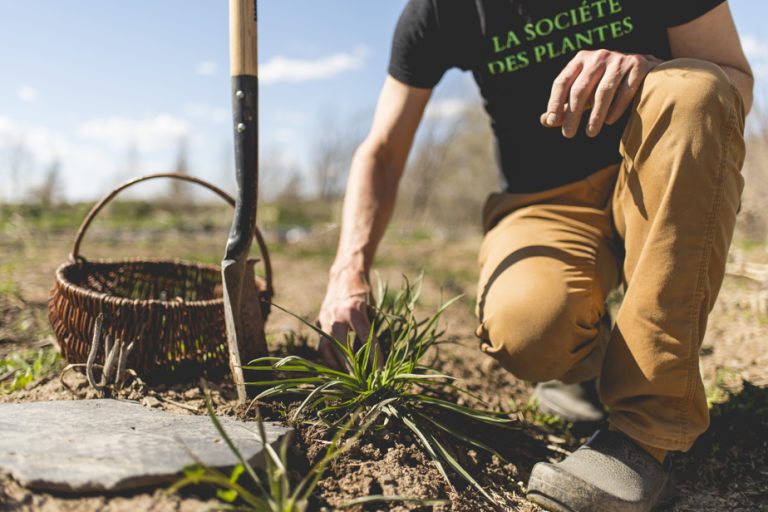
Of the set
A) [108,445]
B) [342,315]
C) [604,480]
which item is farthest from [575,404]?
[108,445]

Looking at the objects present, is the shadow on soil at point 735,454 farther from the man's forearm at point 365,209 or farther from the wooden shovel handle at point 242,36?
the wooden shovel handle at point 242,36

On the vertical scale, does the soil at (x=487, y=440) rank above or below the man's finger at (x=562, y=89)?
below

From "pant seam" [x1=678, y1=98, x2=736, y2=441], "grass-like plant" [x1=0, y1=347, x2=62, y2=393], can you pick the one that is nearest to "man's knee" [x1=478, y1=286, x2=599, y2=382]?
"pant seam" [x1=678, y1=98, x2=736, y2=441]

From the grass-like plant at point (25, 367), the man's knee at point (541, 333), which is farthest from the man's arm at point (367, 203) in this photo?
the grass-like plant at point (25, 367)

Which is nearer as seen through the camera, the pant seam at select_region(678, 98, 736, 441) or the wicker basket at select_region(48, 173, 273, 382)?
the pant seam at select_region(678, 98, 736, 441)

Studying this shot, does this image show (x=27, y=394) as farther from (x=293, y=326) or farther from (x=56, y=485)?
(x=293, y=326)

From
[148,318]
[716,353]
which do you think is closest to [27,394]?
[148,318]

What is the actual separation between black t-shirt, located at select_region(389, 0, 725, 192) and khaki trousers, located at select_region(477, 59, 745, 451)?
1.43ft

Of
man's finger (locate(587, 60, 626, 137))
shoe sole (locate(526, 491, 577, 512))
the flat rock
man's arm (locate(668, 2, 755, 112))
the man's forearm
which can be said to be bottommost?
shoe sole (locate(526, 491, 577, 512))

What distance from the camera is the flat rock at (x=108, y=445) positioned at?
124 cm

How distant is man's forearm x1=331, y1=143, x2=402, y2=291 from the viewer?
2.12m

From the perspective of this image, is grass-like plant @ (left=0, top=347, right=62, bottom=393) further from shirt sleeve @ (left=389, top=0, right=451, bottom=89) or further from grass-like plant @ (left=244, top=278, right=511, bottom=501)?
A: shirt sleeve @ (left=389, top=0, right=451, bottom=89)

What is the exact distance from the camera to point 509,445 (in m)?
2.02

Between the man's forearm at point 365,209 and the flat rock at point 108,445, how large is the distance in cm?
68
